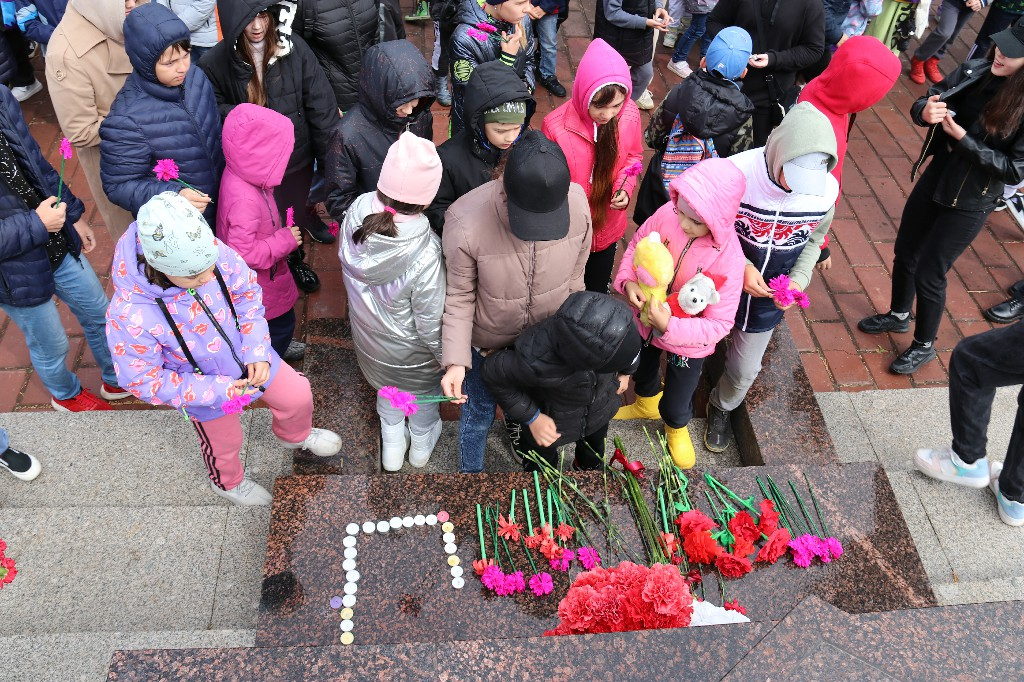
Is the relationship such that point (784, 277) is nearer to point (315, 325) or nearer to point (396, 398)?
point (396, 398)

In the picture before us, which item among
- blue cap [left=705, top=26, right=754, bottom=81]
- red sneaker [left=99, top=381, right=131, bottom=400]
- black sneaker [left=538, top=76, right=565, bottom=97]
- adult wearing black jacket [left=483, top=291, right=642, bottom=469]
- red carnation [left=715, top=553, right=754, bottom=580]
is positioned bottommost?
red sneaker [left=99, top=381, right=131, bottom=400]

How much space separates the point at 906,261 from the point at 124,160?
163 inches

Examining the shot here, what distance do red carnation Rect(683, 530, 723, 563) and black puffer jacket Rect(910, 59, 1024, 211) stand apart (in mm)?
2398

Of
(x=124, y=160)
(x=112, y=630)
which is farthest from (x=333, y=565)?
(x=124, y=160)

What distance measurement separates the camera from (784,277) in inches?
129

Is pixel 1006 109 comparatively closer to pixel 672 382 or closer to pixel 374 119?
pixel 672 382

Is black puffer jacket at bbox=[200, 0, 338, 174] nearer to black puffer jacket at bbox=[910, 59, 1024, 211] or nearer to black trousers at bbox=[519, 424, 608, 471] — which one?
black trousers at bbox=[519, 424, 608, 471]

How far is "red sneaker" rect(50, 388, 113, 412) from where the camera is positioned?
3.95 m

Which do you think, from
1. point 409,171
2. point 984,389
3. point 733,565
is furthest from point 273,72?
point 984,389

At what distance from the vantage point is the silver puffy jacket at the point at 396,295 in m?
2.85

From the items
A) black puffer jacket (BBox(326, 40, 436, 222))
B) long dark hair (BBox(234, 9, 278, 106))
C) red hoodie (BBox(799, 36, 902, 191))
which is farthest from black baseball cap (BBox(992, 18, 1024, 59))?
long dark hair (BBox(234, 9, 278, 106))

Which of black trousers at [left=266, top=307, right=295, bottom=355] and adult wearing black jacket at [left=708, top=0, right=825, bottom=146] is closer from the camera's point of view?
black trousers at [left=266, top=307, right=295, bottom=355]

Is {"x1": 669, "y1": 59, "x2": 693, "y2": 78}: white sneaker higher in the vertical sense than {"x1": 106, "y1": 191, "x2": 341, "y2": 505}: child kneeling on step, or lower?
lower

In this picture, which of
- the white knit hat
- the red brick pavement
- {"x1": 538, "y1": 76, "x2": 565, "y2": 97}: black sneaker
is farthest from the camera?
{"x1": 538, "y1": 76, "x2": 565, "y2": 97}: black sneaker
